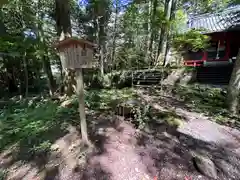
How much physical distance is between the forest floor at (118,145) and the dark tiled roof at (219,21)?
8.50m

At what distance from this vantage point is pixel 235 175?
2.49 meters

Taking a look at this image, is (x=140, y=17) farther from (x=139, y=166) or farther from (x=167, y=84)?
(x=139, y=166)

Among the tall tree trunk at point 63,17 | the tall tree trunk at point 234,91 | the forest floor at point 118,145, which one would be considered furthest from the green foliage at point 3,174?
the tall tree trunk at point 234,91

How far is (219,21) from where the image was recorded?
1178 centimetres

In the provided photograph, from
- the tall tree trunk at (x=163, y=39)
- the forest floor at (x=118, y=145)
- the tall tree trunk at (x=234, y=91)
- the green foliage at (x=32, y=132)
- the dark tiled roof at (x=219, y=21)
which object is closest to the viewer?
the forest floor at (x=118, y=145)

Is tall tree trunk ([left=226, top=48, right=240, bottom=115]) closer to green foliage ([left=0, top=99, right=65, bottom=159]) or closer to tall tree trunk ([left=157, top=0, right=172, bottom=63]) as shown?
green foliage ([left=0, top=99, right=65, bottom=159])

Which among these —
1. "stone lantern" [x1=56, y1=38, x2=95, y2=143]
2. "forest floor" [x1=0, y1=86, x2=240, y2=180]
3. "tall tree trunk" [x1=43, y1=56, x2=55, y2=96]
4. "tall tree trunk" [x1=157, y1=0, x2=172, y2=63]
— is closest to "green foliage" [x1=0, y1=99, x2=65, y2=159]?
"forest floor" [x1=0, y1=86, x2=240, y2=180]

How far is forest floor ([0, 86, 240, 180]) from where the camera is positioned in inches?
98.8

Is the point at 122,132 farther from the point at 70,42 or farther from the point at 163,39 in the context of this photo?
the point at 163,39

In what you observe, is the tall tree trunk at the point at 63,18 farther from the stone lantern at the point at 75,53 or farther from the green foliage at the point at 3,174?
the green foliage at the point at 3,174

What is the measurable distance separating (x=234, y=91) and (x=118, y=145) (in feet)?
13.5

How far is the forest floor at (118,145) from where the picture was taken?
2.51 m

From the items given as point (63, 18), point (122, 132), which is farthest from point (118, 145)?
point (63, 18)

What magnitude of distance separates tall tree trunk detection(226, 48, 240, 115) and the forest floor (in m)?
0.49
